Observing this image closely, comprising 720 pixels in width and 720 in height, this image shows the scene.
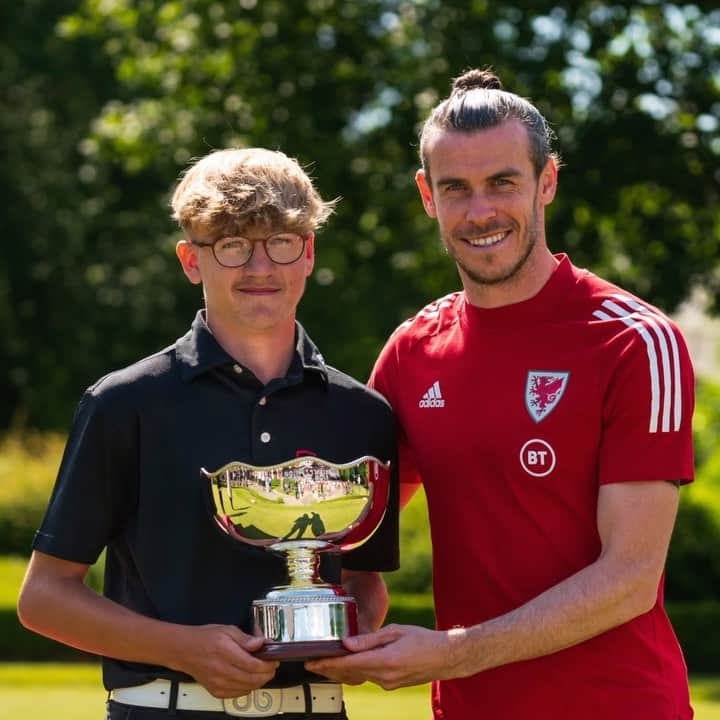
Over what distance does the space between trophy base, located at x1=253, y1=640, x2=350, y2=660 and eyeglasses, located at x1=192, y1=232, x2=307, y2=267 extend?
0.94m

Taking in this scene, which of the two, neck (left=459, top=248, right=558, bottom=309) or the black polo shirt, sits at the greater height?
neck (left=459, top=248, right=558, bottom=309)

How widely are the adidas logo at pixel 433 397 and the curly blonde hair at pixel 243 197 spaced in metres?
0.56

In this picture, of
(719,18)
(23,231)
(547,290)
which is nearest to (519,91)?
(719,18)

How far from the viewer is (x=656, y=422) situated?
374cm

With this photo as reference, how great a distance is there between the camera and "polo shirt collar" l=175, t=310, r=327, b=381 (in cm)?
377

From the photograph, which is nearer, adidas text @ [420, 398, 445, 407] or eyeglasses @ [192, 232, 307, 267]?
eyeglasses @ [192, 232, 307, 267]

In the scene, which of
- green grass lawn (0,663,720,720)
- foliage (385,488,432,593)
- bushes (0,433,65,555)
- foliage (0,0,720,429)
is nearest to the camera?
green grass lawn (0,663,720,720)

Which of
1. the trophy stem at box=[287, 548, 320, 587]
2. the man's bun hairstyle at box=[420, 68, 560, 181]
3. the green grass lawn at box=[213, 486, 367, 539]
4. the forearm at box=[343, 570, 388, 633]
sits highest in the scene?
the man's bun hairstyle at box=[420, 68, 560, 181]

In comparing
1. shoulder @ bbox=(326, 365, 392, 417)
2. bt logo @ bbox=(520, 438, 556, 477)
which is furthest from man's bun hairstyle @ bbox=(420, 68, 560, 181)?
bt logo @ bbox=(520, 438, 556, 477)

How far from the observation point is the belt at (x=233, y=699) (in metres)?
3.62

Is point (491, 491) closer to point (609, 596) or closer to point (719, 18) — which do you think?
point (609, 596)

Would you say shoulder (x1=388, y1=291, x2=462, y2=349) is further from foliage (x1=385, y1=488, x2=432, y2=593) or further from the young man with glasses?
foliage (x1=385, y1=488, x2=432, y2=593)

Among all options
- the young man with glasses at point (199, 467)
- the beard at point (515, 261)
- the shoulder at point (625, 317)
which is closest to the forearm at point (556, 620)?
the young man with glasses at point (199, 467)

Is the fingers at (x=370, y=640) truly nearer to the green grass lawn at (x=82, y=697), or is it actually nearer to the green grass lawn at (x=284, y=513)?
the green grass lawn at (x=284, y=513)
